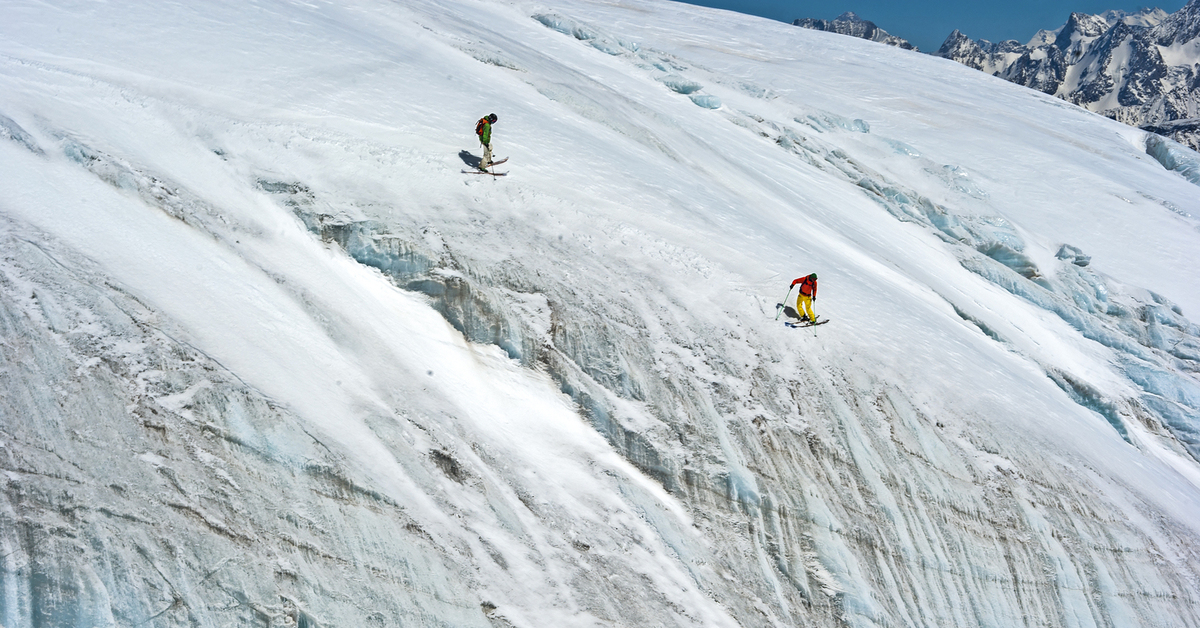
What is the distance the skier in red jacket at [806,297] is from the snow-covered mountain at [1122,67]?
92.1 metres

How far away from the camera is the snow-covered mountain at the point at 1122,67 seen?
92875 mm

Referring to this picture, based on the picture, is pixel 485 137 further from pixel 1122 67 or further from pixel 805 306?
pixel 1122 67

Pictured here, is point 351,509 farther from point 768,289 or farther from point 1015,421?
point 1015,421

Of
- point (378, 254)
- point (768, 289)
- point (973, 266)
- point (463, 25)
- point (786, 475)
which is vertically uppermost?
point (463, 25)

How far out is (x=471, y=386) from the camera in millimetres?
12844

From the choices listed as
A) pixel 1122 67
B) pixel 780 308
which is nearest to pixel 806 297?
pixel 780 308

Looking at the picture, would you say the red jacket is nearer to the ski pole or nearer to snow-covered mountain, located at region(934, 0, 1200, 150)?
the ski pole

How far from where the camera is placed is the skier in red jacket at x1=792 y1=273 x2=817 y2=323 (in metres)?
15.0

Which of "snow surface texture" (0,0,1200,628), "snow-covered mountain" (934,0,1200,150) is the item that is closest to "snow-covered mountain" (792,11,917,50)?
"snow-covered mountain" (934,0,1200,150)

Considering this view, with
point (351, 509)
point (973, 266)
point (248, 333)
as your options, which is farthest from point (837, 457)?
point (973, 266)

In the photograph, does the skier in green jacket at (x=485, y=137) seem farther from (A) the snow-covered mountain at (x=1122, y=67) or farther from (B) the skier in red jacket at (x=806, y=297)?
(A) the snow-covered mountain at (x=1122, y=67)

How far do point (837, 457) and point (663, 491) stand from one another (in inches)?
139

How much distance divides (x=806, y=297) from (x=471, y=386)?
7.48 metres

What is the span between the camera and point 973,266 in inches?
984
